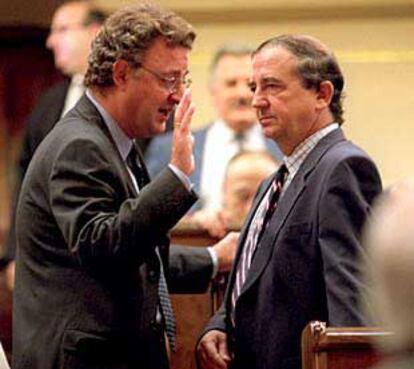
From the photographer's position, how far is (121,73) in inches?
157

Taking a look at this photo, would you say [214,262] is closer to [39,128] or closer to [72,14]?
[39,128]

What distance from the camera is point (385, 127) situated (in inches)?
305

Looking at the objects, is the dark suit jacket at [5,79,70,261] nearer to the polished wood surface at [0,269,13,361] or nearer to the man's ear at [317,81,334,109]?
the polished wood surface at [0,269,13,361]

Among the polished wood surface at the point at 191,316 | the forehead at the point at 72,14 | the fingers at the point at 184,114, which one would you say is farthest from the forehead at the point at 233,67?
the fingers at the point at 184,114

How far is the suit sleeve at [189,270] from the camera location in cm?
440

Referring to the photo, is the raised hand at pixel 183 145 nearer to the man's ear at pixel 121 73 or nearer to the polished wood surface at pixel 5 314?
the man's ear at pixel 121 73

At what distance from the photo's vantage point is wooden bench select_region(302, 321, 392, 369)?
3.62m

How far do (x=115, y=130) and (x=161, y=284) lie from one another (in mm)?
396

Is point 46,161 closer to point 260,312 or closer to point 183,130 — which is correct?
point 183,130

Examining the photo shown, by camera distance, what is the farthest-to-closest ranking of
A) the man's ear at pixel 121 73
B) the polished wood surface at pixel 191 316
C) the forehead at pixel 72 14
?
the forehead at pixel 72 14 < the polished wood surface at pixel 191 316 < the man's ear at pixel 121 73

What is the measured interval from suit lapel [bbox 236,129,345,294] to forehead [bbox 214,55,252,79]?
7.00 ft

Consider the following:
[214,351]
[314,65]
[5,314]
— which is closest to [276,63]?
[314,65]

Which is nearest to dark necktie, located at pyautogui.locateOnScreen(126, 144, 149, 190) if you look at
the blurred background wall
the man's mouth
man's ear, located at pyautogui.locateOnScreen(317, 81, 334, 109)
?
the man's mouth

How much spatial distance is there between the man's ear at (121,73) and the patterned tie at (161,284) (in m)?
0.19
